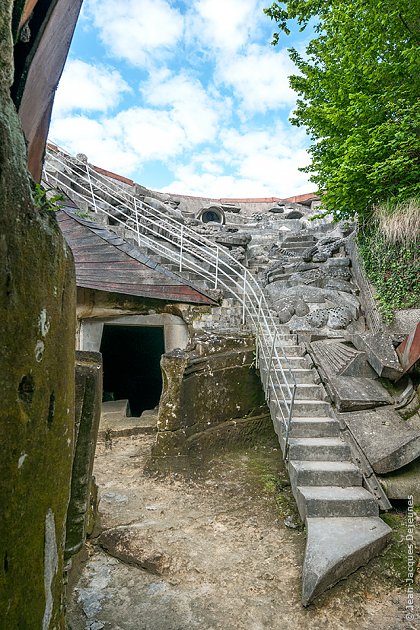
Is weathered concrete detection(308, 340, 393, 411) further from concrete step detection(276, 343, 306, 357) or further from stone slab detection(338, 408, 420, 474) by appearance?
concrete step detection(276, 343, 306, 357)

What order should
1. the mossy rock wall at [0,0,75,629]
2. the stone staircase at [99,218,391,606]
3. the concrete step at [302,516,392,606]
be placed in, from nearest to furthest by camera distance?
the mossy rock wall at [0,0,75,629] < the concrete step at [302,516,392,606] < the stone staircase at [99,218,391,606]

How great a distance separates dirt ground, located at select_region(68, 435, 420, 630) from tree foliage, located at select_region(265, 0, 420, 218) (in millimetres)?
5072

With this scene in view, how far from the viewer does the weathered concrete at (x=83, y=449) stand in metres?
2.21

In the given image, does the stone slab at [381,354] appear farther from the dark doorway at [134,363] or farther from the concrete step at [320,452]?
the dark doorway at [134,363]

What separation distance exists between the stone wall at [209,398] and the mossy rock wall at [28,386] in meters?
3.80

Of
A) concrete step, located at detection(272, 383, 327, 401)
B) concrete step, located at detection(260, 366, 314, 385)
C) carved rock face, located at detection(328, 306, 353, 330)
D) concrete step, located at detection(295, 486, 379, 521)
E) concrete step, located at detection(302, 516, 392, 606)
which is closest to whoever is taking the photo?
concrete step, located at detection(302, 516, 392, 606)

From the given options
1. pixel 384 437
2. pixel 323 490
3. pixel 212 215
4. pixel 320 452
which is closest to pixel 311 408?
pixel 320 452

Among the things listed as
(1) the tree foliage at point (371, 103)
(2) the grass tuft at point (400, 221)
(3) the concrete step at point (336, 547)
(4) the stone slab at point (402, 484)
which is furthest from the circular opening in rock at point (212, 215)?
(3) the concrete step at point (336, 547)

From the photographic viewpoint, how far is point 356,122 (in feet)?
A: 22.3

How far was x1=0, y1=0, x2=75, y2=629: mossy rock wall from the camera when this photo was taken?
111cm

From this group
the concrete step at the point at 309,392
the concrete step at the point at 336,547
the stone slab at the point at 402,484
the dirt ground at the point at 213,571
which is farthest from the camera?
the concrete step at the point at 309,392

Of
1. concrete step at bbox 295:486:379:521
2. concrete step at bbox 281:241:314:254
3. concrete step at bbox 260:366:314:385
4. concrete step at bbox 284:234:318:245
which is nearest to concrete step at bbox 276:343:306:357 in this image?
concrete step at bbox 260:366:314:385

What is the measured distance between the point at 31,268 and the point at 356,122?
721 cm

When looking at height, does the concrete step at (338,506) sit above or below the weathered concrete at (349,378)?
below
